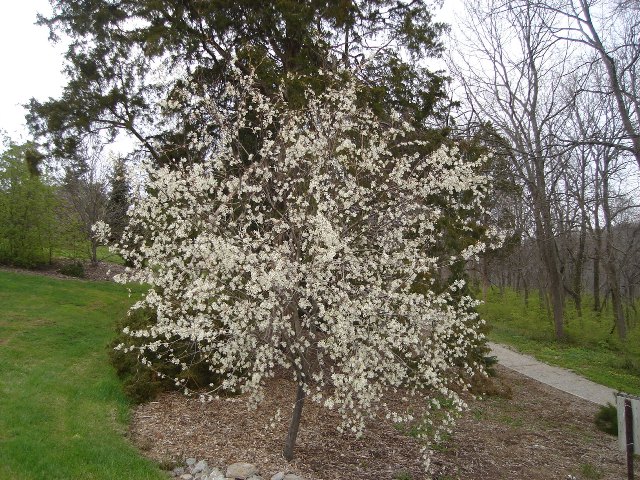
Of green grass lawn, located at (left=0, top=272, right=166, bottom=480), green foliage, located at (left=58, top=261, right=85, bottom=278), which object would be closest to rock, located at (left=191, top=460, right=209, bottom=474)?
green grass lawn, located at (left=0, top=272, right=166, bottom=480)

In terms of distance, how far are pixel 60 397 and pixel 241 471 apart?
9.22 ft

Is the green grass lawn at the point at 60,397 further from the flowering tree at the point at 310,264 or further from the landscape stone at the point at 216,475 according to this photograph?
the flowering tree at the point at 310,264

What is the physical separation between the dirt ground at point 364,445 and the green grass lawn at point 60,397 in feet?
1.41

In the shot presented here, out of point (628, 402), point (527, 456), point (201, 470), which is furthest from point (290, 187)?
point (527, 456)

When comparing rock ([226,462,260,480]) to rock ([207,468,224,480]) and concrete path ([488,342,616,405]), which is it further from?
concrete path ([488,342,616,405])

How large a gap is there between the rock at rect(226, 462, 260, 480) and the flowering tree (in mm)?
506

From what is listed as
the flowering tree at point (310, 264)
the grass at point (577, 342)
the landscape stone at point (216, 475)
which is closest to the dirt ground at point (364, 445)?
the landscape stone at point (216, 475)

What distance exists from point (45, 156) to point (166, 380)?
7452mm

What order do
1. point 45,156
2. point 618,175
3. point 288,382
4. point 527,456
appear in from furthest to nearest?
point 618,175, point 45,156, point 288,382, point 527,456

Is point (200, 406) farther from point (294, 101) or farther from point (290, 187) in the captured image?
point (294, 101)

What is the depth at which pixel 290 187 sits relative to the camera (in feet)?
17.6

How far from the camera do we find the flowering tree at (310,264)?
4277mm

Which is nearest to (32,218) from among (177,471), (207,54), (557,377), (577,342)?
(207,54)

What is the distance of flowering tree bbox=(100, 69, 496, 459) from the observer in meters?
4.28
